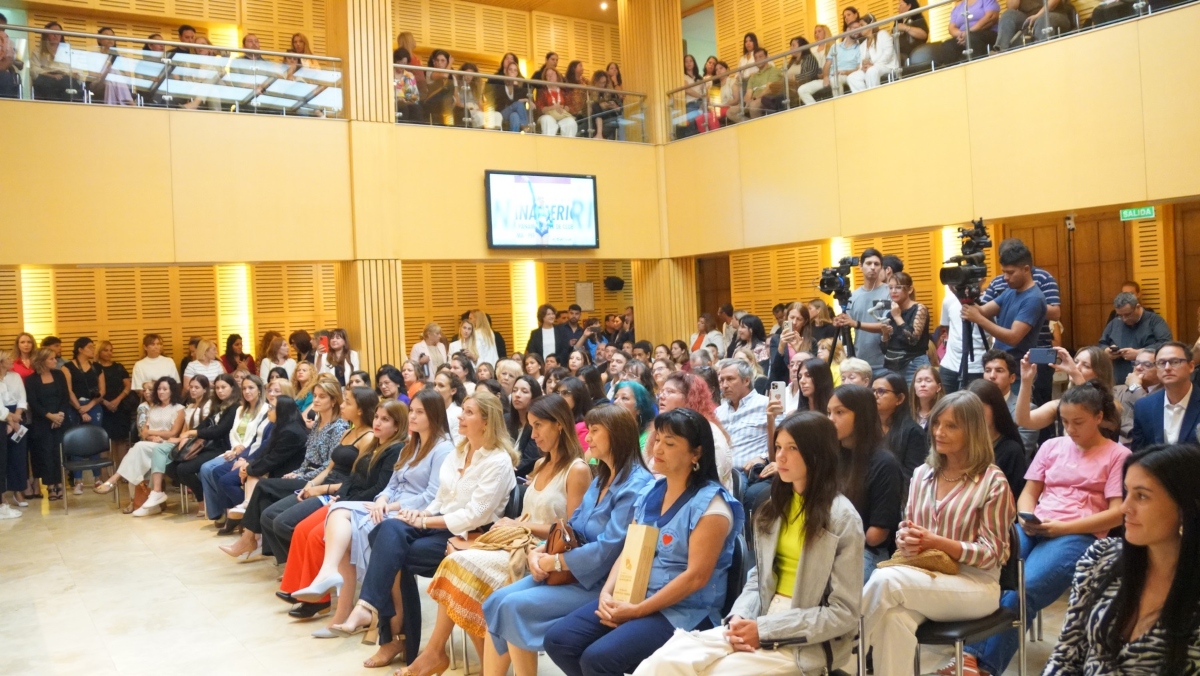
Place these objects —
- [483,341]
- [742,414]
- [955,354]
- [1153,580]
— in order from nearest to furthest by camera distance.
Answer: [1153,580]
[742,414]
[955,354]
[483,341]

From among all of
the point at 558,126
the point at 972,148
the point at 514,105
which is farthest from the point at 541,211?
the point at 972,148

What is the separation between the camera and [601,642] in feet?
11.1

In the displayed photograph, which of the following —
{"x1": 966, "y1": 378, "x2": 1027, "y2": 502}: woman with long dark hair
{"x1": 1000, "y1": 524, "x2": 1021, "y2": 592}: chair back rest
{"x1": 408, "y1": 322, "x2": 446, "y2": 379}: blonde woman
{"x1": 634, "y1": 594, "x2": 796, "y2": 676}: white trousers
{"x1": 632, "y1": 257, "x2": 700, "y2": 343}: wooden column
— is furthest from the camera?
{"x1": 632, "y1": 257, "x2": 700, "y2": 343}: wooden column

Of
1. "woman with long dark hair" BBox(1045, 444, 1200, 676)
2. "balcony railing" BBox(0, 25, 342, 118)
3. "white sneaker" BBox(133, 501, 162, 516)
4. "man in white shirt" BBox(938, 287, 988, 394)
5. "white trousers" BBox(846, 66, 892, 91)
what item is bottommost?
"white sneaker" BBox(133, 501, 162, 516)

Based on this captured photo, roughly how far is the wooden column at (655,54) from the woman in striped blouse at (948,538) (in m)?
10.3

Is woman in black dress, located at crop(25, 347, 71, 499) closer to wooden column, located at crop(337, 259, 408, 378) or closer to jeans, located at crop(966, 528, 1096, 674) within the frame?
wooden column, located at crop(337, 259, 408, 378)

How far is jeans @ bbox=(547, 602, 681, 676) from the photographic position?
335cm

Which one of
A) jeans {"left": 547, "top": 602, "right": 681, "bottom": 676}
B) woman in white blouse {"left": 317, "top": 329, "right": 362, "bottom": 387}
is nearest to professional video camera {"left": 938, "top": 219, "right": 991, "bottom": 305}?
jeans {"left": 547, "top": 602, "right": 681, "bottom": 676}

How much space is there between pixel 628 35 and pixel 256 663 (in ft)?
35.2

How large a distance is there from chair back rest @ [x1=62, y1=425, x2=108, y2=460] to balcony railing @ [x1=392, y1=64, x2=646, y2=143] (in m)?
4.81

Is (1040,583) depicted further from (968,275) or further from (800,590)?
(968,275)

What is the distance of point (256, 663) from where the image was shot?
492cm

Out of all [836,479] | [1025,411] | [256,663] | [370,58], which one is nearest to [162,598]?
[256,663]

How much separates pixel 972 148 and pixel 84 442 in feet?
30.4
